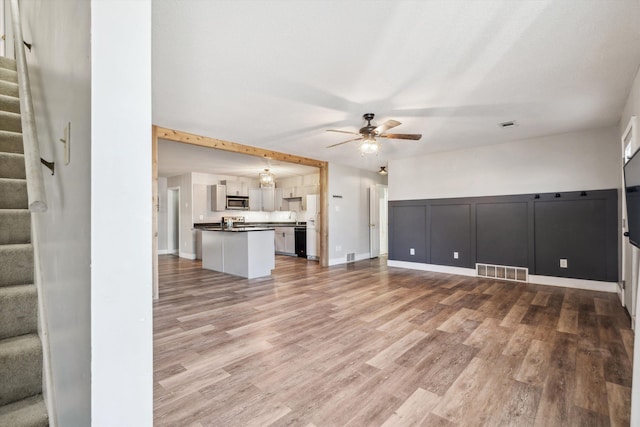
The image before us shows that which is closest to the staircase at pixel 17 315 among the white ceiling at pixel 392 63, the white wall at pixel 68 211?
the white wall at pixel 68 211

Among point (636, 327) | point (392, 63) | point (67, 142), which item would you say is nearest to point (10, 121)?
point (67, 142)

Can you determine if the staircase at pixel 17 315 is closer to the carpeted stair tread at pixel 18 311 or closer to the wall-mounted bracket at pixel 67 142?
the carpeted stair tread at pixel 18 311

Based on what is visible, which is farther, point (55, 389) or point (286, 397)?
point (286, 397)

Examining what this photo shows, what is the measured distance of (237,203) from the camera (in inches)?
348

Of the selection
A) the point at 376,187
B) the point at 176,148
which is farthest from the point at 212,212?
the point at 376,187

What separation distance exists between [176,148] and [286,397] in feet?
17.1

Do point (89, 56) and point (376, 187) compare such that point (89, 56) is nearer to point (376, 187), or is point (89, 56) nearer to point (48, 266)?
point (48, 266)

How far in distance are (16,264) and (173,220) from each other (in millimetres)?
8297

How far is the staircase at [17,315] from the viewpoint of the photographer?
1.25m

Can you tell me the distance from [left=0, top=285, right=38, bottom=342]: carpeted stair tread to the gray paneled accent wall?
6253mm

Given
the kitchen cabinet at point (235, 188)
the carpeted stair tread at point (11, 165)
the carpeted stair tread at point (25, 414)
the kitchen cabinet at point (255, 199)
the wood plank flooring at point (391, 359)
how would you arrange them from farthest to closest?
the kitchen cabinet at point (255, 199)
the kitchen cabinet at point (235, 188)
the carpeted stair tread at point (11, 165)
the wood plank flooring at point (391, 359)
the carpeted stair tread at point (25, 414)

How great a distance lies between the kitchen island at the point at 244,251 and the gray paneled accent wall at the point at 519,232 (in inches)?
121

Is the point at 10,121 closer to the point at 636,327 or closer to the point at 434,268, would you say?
the point at 636,327

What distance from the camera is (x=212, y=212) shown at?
872cm
